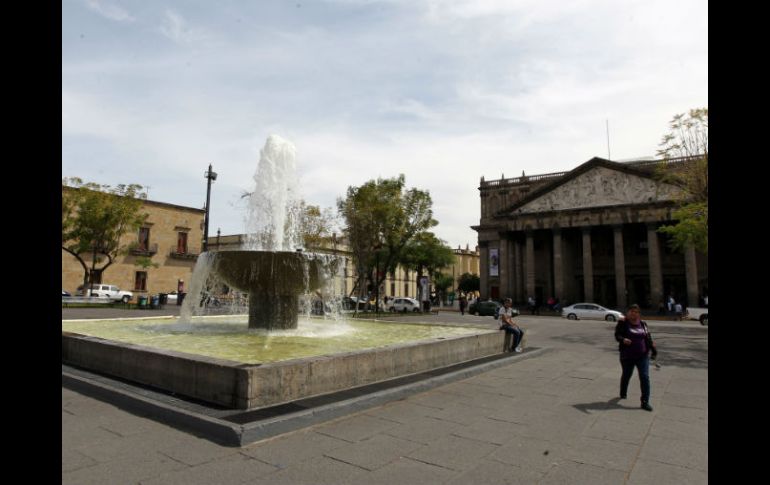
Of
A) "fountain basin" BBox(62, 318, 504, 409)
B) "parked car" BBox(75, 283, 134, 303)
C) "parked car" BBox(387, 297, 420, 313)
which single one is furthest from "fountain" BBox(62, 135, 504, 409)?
"parked car" BBox(75, 283, 134, 303)

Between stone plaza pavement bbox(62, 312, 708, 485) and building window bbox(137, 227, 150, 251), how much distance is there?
41968 mm

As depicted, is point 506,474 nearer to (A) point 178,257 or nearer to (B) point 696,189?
(B) point 696,189

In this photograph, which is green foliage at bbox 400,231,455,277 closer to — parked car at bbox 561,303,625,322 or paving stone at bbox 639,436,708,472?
parked car at bbox 561,303,625,322

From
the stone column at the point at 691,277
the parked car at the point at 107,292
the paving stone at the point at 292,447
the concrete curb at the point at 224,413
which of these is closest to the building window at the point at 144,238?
the parked car at the point at 107,292

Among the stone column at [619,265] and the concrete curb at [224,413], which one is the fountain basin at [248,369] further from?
the stone column at [619,265]

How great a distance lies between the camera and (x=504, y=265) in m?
49.1

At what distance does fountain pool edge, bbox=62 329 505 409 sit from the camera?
5.40 meters

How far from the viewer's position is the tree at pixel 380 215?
3250 centimetres

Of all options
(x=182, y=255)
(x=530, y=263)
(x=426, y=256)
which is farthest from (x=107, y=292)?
(x=530, y=263)

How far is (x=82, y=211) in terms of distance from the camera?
105 feet

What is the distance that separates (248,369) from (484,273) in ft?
161

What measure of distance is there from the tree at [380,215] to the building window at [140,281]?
22.4 meters
